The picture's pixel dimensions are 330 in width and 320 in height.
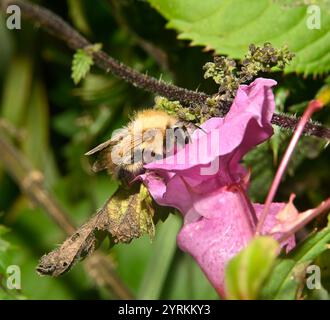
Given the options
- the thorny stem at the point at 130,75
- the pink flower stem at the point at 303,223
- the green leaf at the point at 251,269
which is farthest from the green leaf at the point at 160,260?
the green leaf at the point at 251,269

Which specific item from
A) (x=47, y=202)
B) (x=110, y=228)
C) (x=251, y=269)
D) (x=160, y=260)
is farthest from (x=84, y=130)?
(x=251, y=269)

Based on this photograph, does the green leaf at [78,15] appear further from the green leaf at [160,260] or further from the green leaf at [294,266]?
the green leaf at [294,266]

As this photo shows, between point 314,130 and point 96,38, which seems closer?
point 314,130

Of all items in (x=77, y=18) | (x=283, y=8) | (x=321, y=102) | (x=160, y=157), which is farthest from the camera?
(x=77, y=18)

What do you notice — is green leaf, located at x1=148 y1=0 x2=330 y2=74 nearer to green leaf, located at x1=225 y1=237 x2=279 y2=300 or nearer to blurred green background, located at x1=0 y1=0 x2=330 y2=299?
blurred green background, located at x1=0 y1=0 x2=330 y2=299

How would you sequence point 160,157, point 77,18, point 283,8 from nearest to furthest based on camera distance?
point 160,157, point 283,8, point 77,18

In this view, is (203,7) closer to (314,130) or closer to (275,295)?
(314,130)

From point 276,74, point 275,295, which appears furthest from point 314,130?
point 276,74

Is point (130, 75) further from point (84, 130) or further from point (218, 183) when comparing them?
point (84, 130)
